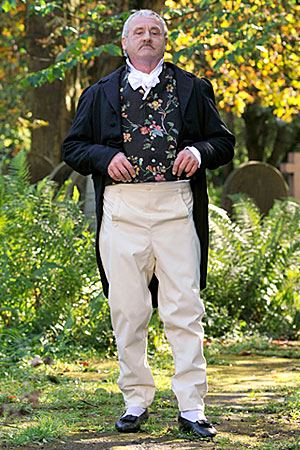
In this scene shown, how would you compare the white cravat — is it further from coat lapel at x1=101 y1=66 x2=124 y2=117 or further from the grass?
the grass

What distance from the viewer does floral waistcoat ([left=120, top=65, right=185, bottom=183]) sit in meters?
3.74

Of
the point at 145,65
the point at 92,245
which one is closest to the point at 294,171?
the point at 92,245

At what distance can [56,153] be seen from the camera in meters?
11.1

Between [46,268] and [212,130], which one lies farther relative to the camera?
[46,268]

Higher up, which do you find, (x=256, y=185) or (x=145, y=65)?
(x=145, y=65)

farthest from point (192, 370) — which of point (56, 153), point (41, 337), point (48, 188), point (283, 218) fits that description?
point (56, 153)

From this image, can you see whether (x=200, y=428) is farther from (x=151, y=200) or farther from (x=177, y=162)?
(x=177, y=162)

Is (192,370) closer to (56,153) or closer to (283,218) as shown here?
(283,218)

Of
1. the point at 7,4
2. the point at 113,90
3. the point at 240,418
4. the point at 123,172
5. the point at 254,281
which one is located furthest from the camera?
the point at 7,4

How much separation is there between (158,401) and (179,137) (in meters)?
1.65

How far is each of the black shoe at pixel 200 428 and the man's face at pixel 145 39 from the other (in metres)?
1.75

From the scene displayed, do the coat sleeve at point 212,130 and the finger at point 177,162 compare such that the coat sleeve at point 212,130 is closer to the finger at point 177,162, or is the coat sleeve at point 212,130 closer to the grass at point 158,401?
the finger at point 177,162

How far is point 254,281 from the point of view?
7105 mm

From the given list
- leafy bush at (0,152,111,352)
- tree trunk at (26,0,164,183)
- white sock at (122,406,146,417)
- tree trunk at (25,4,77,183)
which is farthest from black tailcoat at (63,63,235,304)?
tree trunk at (25,4,77,183)
